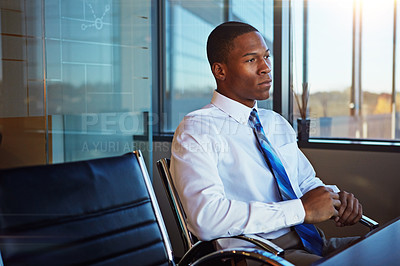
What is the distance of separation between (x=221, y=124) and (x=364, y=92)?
1721mm

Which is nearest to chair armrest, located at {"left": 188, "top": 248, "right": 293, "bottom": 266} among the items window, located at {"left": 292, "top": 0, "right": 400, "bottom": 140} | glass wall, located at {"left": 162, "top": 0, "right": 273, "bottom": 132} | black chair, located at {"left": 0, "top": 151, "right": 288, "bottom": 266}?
black chair, located at {"left": 0, "top": 151, "right": 288, "bottom": 266}

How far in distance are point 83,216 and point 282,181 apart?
0.80 meters

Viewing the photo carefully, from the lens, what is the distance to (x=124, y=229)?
1398 mm

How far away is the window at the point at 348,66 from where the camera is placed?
3072mm

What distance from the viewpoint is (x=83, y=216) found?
1.31 metres

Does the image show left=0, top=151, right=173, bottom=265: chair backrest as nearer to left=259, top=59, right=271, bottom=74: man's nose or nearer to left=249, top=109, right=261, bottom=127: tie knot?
left=249, top=109, right=261, bottom=127: tie knot

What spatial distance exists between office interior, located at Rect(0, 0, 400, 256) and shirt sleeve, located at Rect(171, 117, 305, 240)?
138cm

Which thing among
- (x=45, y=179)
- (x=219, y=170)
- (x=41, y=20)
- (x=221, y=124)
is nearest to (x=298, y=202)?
(x=219, y=170)

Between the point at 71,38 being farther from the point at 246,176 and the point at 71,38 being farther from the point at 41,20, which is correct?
the point at 246,176

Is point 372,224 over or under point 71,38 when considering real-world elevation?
under

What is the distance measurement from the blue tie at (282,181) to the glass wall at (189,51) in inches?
77.2

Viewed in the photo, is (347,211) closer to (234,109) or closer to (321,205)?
(321,205)

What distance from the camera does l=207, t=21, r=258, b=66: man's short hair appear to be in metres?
1.92

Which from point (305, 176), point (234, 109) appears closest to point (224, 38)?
point (234, 109)
